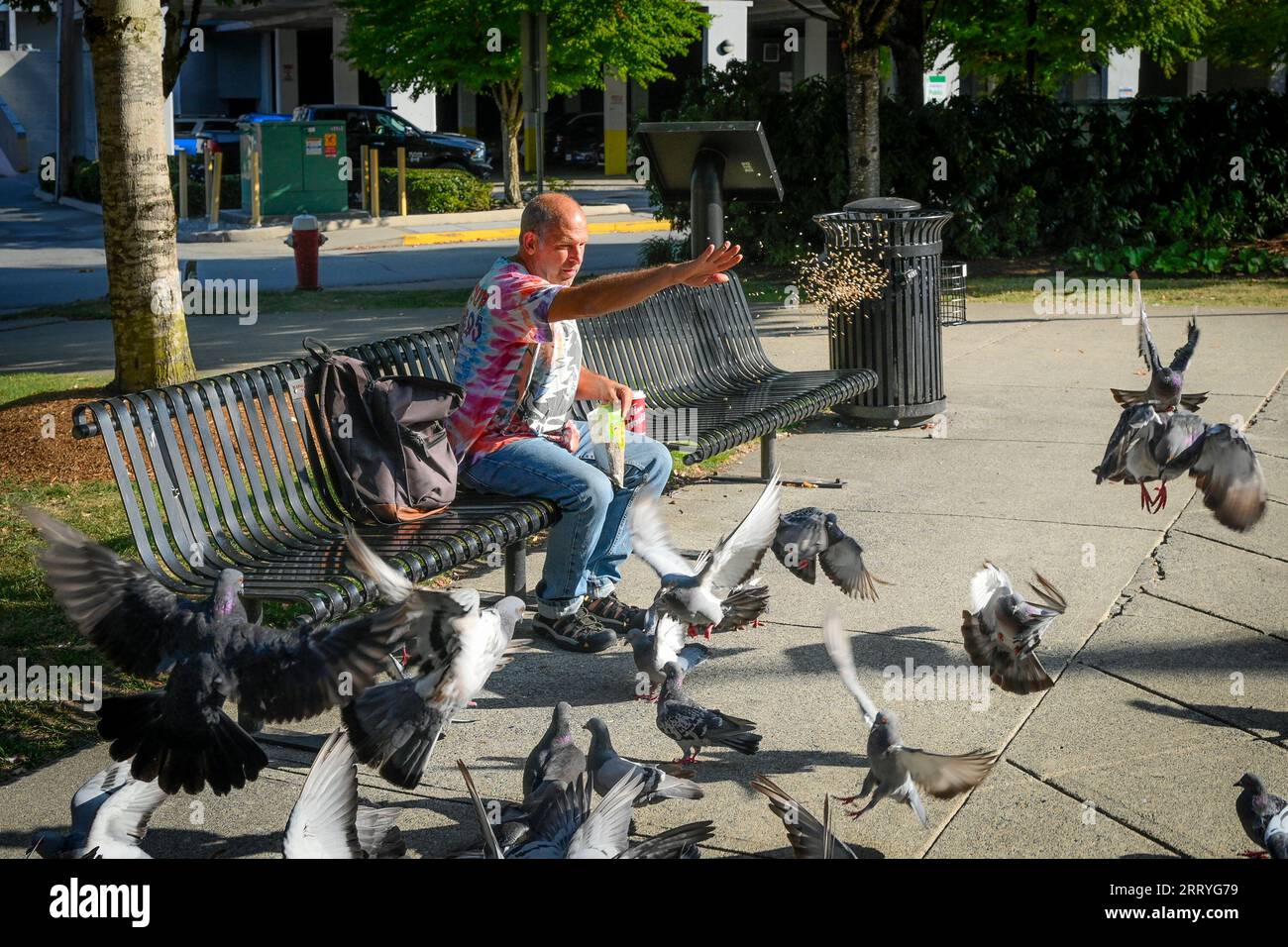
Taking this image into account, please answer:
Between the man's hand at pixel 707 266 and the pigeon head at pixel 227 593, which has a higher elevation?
the man's hand at pixel 707 266

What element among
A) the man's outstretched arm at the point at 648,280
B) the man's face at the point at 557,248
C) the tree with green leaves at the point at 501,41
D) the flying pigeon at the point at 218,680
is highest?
the tree with green leaves at the point at 501,41

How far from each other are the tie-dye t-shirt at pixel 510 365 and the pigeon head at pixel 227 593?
1.68 m

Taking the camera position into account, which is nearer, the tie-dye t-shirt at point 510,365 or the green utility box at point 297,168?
the tie-dye t-shirt at point 510,365

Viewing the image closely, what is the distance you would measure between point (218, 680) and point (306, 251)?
13309 millimetres

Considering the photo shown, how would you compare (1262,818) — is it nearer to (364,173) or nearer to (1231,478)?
(1231,478)

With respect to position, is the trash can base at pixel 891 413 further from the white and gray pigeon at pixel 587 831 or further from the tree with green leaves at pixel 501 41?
the tree with green leaves at pixel 501 41

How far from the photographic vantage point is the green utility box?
24.8 meters

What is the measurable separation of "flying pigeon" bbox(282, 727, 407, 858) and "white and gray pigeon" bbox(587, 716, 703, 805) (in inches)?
23.9

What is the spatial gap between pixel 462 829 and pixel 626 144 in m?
35.9

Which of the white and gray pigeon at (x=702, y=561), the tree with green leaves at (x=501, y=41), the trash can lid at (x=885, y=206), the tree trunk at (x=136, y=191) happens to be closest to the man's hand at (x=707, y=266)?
the white and gray pigeon at (x=702, y=561)

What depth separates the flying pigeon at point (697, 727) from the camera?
14.3 ft

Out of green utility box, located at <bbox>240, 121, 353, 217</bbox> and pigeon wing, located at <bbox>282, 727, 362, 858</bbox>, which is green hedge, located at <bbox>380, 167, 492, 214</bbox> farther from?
pigeon wing, located at <bbox>282, 727, 362, 858</bbox>

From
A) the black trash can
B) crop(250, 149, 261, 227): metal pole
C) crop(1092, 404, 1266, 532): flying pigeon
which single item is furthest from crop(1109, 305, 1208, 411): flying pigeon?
crop(250, 149, 261, 227): metal pole

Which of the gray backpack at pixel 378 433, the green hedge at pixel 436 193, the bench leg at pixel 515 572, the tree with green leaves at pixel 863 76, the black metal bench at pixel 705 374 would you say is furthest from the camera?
the green hedge at pixel 436 193
